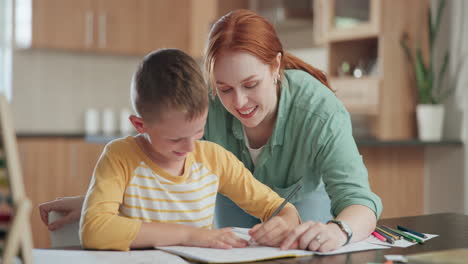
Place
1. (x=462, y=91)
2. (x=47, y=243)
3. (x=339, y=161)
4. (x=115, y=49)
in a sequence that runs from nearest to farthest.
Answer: (x=339, y=161) < (x=462, y=91) < (x=47, y=243) < (x=115, y=49)

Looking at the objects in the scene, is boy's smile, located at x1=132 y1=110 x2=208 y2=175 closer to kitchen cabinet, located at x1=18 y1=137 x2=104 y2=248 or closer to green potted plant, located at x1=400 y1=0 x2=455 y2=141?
green potted plant, located at x1=400 y1=0 x2=455 y2=141

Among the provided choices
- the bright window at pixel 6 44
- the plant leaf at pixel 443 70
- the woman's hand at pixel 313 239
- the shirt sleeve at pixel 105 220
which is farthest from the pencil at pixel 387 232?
the bright window at pixel 6 44

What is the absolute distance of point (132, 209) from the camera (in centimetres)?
127

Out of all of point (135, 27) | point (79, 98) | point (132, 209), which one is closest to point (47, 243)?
point (79, 98)

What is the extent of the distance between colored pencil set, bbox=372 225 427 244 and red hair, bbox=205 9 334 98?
52 centimetres

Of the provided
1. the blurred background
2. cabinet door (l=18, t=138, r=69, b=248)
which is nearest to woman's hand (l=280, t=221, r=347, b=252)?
the blurred background

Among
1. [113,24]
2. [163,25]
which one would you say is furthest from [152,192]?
[163,25]

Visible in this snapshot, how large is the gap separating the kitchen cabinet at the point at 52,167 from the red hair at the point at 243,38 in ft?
9.61

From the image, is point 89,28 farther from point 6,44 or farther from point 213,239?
point 213,239

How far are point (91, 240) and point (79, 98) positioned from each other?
A: 4116mm

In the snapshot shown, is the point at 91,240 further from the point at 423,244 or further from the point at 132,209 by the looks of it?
the point at 423,244

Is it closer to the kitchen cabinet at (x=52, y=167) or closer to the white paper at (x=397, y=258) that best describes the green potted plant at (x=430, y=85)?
the kitchen cabinet at (x=52, y=167)

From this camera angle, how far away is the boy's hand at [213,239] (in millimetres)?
1191

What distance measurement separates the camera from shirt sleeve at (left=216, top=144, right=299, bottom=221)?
4.55ft
